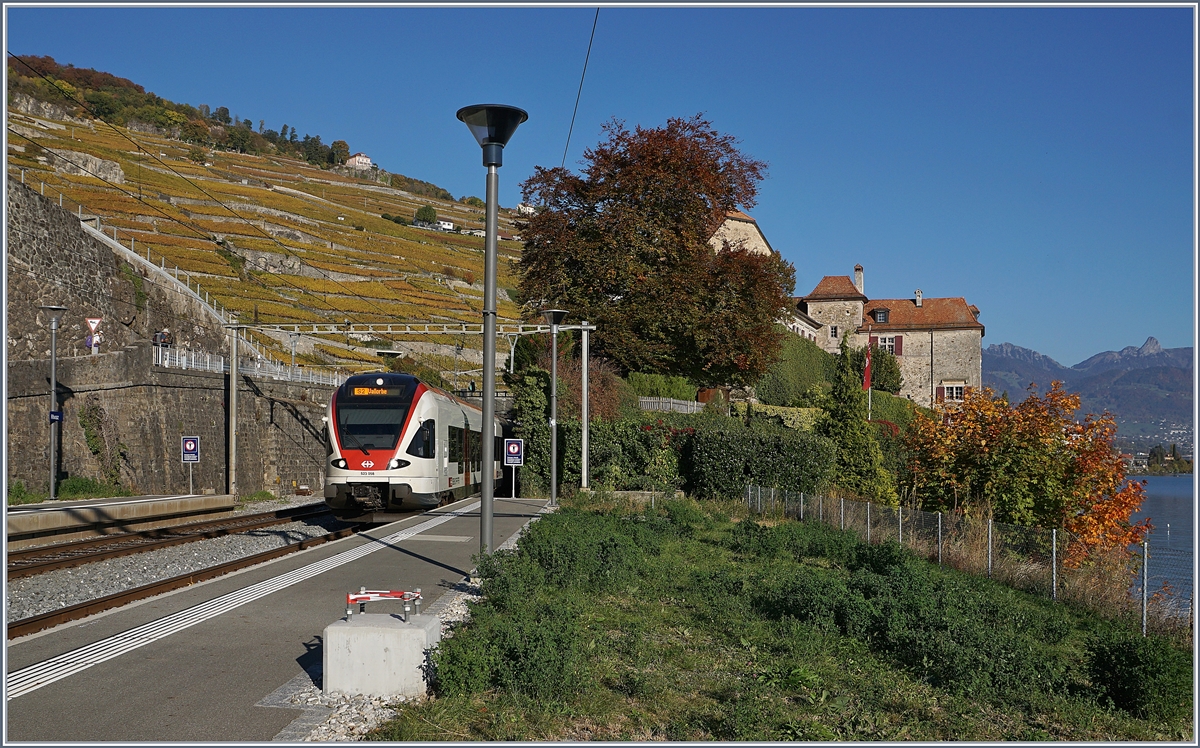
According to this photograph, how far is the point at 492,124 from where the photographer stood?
11750 mm

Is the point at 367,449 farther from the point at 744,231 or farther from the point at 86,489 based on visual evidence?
the point at 744,231

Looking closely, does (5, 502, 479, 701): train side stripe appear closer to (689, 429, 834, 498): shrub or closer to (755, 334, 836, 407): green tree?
(689, 429, 834, 498): shrub

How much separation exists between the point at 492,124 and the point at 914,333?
89.2m

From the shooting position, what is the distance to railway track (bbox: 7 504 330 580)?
47.6 feet

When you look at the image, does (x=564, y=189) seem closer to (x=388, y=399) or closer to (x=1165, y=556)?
(x=388, y=399)

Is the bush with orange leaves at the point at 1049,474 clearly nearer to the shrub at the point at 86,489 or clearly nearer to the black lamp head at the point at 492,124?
the black lamp head at the point at 492,124

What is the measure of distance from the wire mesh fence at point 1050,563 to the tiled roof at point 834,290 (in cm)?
7636

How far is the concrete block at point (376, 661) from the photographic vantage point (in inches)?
287

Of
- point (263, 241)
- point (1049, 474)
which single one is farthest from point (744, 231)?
point (1049, 474)

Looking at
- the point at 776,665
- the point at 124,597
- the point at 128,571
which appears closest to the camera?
the point at 776,665

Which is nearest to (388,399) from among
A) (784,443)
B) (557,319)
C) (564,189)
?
(557,319)

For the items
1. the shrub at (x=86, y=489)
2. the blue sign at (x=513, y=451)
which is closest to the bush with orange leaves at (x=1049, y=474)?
the blue sign at (x=513, y=451)

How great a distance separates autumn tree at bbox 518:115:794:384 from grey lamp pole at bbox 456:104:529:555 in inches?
996

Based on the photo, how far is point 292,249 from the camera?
266 ft
